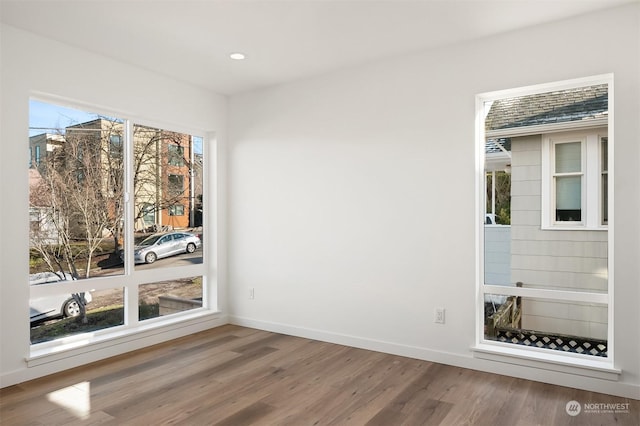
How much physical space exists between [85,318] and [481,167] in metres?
3.66

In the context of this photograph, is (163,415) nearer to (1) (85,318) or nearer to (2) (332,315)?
(1) (85,318)

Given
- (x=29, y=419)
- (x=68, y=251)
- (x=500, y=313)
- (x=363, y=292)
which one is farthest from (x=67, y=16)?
(x=500, y=313)

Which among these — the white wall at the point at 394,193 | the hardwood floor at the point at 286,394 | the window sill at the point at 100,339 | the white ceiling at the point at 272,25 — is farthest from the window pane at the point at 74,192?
the white wall at the point at 394,193

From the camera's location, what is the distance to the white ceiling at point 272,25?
2.85m

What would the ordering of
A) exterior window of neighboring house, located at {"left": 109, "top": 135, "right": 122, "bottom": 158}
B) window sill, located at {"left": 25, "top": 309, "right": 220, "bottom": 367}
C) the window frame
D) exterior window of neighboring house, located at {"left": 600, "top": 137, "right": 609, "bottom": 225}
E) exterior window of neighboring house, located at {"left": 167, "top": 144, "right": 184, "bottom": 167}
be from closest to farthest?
exterior window of neighboring house, located at {"left": 600, "top": 137, "right": 609, "bottom": 225}
window sill, located at {"left": 25, "top": 309, "right": 220, "bottom": 367}
the window frame
exterior window of neighboring house, located at {"left": 109, "top": 135, "right": 122, "bottom": 158}
exterior window of neighboring house, located at {"left": 167, "top": 144, "right": 184, "bottom": 167}

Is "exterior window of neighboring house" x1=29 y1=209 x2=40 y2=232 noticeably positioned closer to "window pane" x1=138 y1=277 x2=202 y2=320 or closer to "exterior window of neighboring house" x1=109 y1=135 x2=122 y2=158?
"exterior window of neighboring house" x1=109 y1=135 x2=122 y2=158

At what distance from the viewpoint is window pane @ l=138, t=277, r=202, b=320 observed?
4199 mm

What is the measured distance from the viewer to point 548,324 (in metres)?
3.31

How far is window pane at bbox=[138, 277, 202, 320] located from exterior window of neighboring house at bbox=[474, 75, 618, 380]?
120 inches

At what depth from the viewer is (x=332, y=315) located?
13.7 feet

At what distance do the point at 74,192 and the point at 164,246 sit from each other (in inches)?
42.2

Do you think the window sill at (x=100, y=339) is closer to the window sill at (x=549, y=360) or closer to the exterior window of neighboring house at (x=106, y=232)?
the exterior window of neighboring house at (x=106, y=232)

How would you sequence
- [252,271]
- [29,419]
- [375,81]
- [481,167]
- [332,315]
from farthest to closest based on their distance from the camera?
1. [252,271]
2. [332,315]
3. [375,81]
4. [481,167]
5. [29,419]

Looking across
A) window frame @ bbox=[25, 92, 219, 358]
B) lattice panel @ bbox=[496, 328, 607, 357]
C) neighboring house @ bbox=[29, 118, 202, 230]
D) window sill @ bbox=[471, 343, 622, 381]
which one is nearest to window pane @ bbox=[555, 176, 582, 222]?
lattice panel @ bbox=[496, 328, 607, 357]
